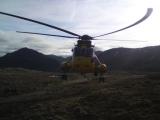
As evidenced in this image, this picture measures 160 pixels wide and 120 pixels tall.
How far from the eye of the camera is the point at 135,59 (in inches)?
6777

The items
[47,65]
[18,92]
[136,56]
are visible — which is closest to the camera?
[18,92]

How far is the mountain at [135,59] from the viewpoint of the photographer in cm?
15175

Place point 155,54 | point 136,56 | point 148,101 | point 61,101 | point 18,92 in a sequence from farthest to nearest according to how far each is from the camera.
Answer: point 136,56, point 155,54, point 18,92, point 61,101, point 148,101

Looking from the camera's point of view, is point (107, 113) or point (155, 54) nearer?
point (107, 113)

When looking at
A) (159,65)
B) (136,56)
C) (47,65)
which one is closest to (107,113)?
(159,65)

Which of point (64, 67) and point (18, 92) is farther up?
point (64, 67)

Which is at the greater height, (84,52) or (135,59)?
(135,59)

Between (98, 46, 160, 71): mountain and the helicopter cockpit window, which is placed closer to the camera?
the helicopter cockpit window

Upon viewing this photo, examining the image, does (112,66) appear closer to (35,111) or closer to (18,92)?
(18,92)

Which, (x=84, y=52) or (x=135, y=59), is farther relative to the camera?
(x=135, y=59)

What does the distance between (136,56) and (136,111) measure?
537 feet

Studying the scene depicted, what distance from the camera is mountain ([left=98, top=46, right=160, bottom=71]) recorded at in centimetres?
15175

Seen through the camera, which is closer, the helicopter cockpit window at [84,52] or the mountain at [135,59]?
the helicopter cockpit window at [84,52]

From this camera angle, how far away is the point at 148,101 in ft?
59.3
